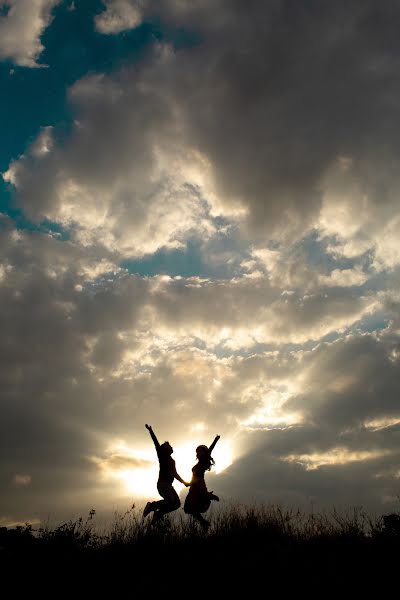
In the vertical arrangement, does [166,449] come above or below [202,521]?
above

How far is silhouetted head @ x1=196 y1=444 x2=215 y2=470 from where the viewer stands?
10.8 metres

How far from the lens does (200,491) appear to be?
10312 millimetres

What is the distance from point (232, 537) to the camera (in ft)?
31.1

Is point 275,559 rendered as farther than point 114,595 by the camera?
Yes

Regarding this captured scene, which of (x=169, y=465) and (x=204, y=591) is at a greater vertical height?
(x=169, y=465)

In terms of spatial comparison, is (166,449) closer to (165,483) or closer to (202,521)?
(165,483)

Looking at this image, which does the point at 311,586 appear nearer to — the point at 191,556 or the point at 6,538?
the point at 191,556

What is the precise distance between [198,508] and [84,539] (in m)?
2.67

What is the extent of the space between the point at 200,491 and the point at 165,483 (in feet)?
2.92

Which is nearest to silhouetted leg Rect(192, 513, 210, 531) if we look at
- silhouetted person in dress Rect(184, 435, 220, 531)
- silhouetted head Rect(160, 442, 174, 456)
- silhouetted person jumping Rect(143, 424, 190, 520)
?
silhouetted person in dress Rect(184, 435, 220, 531)

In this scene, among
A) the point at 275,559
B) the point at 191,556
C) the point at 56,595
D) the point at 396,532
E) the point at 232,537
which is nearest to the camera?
the point at 56,595

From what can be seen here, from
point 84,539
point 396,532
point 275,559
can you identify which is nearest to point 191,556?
point 275,559

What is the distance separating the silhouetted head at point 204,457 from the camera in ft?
35.4

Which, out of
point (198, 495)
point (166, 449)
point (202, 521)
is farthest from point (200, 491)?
point (166, 449)
